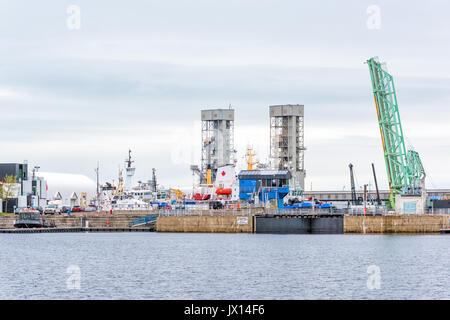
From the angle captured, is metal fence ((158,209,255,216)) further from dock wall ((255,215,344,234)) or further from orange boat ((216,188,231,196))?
orange boat ((216,188,231,196))

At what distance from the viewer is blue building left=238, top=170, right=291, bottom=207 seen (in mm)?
118125

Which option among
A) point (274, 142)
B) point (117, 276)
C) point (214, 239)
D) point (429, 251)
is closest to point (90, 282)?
point (117, 276)

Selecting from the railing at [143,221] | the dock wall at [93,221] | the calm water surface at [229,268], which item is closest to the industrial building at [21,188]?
the dock wall at [93,221]

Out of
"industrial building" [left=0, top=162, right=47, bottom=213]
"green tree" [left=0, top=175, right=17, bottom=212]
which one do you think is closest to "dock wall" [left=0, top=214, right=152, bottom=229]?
"green tree" [left=0, top=175, right=17, bottom=212]

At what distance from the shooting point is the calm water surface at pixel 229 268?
49.4 meters

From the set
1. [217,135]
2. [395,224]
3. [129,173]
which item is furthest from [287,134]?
[395,224]

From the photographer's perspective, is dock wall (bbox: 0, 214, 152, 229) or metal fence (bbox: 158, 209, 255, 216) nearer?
metal fence (bbox: 158, 209, 255, 216)

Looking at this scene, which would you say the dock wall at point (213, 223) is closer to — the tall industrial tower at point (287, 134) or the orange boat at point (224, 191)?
the orange boat at point (224, 191)

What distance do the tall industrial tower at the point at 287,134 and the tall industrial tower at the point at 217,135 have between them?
9718mm

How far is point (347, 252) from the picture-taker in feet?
246

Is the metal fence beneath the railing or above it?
above

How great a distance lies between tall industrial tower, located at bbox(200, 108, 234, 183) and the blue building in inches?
2567
